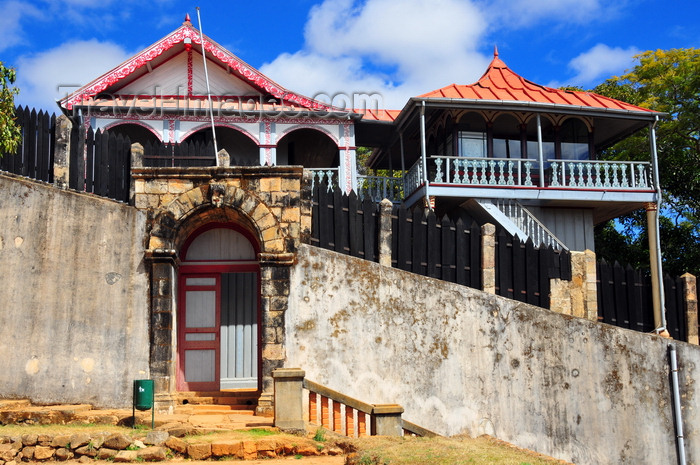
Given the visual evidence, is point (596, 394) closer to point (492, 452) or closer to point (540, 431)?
point (540, 431)

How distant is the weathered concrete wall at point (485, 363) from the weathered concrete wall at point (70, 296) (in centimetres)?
242

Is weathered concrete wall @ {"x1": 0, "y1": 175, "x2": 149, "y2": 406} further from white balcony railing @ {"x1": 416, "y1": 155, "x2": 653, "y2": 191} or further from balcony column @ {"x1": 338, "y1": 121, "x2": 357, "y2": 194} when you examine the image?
white balcony railing @ {"x1": 416, "y1": 155, "x2": 653, "y2": 191}

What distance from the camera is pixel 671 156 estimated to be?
21.6 meters

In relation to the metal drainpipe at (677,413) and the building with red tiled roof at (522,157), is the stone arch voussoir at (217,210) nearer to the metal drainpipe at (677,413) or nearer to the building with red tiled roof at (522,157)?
the building with red tiled roof at (522,157)

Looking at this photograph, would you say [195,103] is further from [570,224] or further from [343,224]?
[570,224]

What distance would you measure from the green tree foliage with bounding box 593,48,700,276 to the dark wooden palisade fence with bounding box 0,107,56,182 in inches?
602

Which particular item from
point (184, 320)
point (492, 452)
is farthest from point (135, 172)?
point (492, 452)

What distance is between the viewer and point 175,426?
31.6ft

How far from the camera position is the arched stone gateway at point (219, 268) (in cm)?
1136

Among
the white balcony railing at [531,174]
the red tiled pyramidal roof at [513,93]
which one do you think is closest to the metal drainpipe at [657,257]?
the white balcony railing at [531,174]

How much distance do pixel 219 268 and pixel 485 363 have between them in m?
4.55

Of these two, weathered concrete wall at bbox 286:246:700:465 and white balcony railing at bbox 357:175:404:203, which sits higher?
white balcony railing at bbox 357:175:404:203

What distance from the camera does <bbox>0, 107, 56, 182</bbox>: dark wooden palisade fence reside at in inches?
486

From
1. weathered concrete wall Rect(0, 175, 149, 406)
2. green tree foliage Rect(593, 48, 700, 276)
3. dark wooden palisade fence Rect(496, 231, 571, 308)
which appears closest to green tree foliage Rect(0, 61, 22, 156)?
weathered concrete wall Rect(0, 175, 149, 406)
